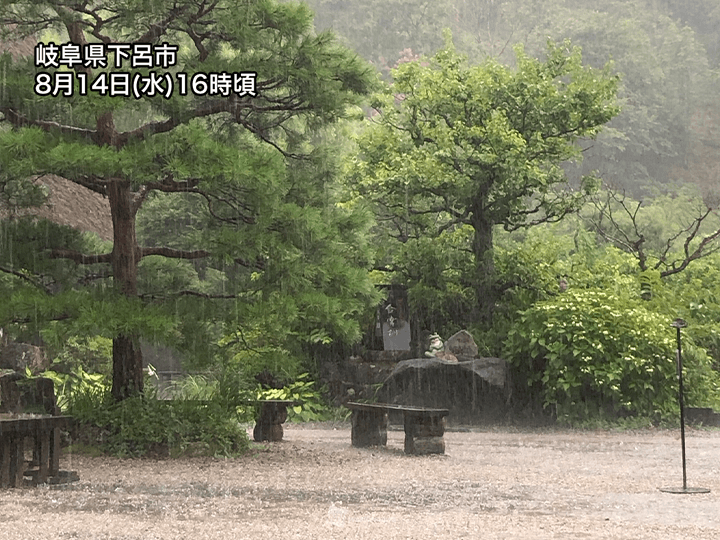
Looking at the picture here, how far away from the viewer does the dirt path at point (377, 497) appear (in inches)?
215

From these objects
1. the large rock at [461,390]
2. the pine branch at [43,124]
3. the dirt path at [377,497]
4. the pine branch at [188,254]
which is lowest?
the dirt path at [377,497]

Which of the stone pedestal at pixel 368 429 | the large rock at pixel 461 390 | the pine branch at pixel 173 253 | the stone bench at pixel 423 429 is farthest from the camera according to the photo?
the large rock at pixel 461 390

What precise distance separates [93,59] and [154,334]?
2.69 meters

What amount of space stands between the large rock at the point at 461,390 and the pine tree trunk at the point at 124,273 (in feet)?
18.7

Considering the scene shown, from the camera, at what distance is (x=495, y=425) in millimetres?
14281

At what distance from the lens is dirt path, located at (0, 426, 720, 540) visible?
5.46m

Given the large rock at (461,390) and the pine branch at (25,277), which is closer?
the pine branch at (25,277)

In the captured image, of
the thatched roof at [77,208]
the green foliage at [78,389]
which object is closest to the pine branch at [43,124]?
the green foliage at [78,389]

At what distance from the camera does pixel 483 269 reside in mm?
15961

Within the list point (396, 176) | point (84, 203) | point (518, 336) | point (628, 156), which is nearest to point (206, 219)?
point (396, 176)

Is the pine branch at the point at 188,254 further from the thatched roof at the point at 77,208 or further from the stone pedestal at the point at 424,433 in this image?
the thatched roof at the point at 77,208

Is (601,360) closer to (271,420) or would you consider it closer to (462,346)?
(462,346)

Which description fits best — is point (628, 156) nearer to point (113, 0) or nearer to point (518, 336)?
point (518, 336)

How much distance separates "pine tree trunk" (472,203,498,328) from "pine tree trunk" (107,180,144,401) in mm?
7581
